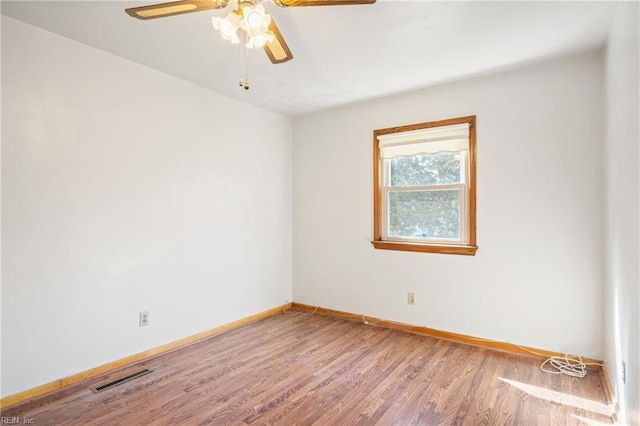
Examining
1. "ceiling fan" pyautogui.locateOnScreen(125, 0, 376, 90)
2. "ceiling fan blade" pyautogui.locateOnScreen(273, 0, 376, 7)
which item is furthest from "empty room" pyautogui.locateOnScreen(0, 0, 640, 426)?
"ceiling fan blade" pyautogui.locateOnScreen(273, 0, 376, 7)

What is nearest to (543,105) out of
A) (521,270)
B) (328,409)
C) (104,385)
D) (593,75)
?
(593,75)

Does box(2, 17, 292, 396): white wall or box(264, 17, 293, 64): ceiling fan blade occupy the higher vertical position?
box(264, 17, 293, 64): ceiling fan blade

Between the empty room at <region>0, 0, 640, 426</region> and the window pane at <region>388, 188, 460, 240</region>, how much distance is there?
2 centimetres

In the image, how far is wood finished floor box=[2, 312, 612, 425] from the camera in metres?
2.02

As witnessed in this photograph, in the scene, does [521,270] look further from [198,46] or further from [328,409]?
[198,46]

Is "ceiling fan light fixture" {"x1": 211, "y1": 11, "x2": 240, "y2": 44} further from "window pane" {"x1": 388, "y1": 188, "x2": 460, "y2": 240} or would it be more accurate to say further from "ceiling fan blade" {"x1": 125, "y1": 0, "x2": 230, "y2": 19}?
"window pane" {"x1": 388, "y1": 188, "x2": 460, "y2": 240}

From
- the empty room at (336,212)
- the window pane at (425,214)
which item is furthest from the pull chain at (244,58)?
the window pane at (425,214)

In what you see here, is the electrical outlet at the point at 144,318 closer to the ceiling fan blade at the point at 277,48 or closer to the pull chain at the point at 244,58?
the pull chain at the point at 244,58

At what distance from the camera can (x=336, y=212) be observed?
4039 mm

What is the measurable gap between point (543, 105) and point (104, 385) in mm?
4008

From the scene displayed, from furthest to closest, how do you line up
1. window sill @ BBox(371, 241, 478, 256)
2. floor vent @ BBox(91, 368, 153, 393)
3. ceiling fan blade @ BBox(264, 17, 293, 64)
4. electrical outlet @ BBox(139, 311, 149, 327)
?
1. window sill @ BBox(371, 241, 478, 256)
2. electrical outlet @ BBox(139, 311, 149, 327)
3. floor vent @ BBox(91, 368, 153, 393)
4. ceiling fan blade @ BBox(264, 17, 293, 64)

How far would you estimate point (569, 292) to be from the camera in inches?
107

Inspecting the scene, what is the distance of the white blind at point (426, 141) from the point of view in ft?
10.5

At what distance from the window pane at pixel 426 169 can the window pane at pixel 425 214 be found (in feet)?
0.36
